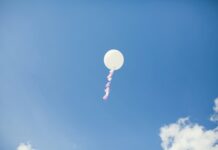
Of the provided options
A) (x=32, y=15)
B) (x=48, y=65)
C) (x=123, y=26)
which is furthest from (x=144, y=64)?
(x=32, y=15)

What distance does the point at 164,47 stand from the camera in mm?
5281

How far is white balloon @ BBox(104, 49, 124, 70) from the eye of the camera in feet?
16.4

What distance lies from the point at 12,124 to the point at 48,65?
1.09 metres

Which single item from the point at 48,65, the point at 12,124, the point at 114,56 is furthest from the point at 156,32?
the point at 12,124

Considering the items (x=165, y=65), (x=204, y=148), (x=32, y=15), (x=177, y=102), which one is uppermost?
(x=32, y=15)

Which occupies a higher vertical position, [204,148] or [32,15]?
[32,15]

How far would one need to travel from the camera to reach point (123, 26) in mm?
5281

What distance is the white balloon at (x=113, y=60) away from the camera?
5.01 m

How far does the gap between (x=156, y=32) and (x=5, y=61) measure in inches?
96.0

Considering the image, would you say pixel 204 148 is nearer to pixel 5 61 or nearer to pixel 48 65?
pixel 48 65

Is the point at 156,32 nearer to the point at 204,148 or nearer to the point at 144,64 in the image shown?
the point at 144,64

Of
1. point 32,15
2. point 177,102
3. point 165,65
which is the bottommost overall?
point 177,102

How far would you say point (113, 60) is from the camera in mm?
4996

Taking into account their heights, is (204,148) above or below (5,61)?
below
